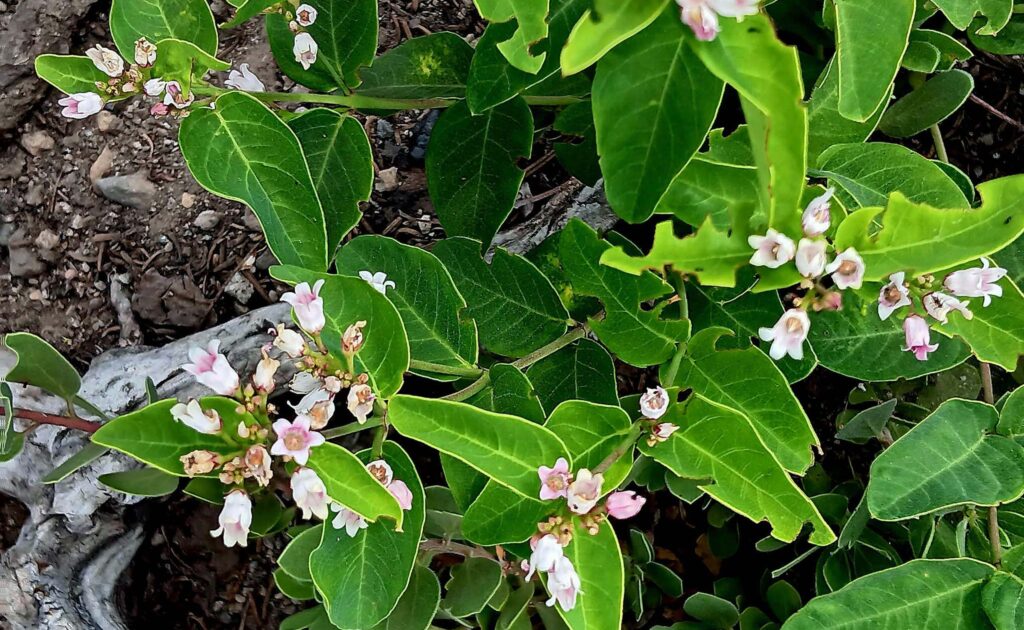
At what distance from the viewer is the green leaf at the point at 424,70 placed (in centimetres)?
150

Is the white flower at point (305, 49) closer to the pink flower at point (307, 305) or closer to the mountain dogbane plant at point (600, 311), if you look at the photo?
the mountain dogbane plant at point (600, 311)

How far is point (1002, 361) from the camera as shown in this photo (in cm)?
114

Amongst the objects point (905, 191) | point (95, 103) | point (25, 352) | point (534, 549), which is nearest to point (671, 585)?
point (534, 549)

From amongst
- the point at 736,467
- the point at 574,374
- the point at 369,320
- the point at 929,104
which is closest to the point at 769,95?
the point at 736,467

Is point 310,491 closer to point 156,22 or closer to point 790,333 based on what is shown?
point 790,333

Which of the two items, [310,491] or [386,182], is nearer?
[310,491]

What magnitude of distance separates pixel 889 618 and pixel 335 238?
1.11 metres

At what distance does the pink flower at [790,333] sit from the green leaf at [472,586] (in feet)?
2.42

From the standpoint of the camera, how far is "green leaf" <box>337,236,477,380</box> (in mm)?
1308

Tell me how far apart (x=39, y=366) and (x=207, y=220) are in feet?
3.28

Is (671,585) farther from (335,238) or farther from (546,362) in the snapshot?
(335,238)

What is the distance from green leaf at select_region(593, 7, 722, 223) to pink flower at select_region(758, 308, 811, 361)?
22cm

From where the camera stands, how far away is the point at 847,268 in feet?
3.08

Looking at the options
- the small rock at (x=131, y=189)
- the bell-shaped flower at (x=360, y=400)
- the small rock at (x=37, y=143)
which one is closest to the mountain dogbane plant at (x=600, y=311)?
the bell-shaped flower at (x=360, y=400)
